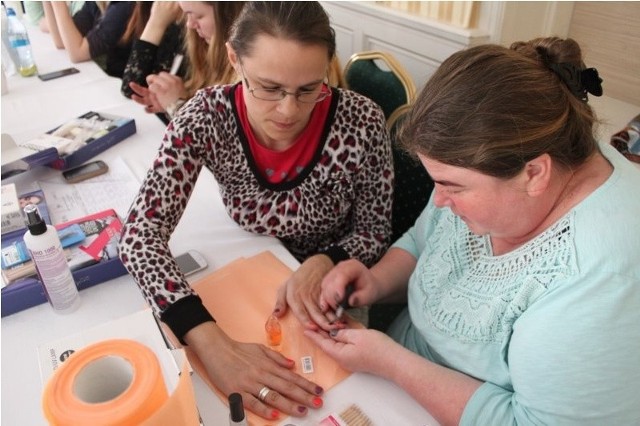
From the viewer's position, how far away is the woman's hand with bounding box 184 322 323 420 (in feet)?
2.74

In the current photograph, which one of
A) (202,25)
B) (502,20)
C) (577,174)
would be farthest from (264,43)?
(502,20)

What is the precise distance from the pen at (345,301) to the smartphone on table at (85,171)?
922mm

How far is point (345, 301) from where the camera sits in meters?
1.08

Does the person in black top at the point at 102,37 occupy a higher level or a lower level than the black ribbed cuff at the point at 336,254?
higher

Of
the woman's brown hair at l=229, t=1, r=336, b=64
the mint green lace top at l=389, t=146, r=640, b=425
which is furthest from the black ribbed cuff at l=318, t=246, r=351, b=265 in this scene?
the woman's brown hair at l=229, t=1, r=336, b=64

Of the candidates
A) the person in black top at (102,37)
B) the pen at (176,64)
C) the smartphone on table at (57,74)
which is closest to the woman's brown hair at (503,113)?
the pen at (176,64)

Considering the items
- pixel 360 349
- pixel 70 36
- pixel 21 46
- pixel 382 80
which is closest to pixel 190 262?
pixel 360 349

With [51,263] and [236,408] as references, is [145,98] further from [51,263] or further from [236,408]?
Answer: [236,408]

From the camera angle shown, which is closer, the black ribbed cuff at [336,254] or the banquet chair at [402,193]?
the black ribbed cuff at [336,254]

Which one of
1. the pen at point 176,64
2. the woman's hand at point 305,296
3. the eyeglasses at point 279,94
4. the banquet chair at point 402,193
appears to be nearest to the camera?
the woman's hand at point 305,296

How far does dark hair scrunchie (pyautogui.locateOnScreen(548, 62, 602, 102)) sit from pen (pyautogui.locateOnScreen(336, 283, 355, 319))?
0.60 meters

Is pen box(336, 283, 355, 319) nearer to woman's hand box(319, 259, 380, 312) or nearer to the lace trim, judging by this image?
woman's hand box(319, 259, 380, 312)

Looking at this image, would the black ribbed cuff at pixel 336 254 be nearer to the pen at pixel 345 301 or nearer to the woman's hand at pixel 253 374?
the pen at pixel 345 301

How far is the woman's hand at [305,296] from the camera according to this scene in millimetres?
1002
